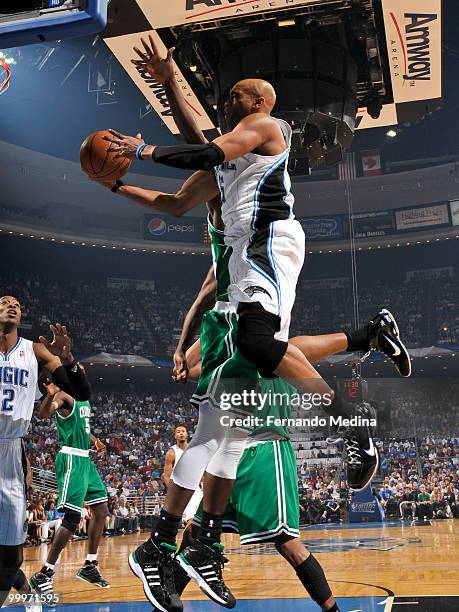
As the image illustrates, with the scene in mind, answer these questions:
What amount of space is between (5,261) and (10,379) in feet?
56.5

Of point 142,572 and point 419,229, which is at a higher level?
point 419,229

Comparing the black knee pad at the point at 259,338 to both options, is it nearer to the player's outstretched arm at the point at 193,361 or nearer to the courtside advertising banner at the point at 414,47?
the player's outstretched arm at the point at 193,361

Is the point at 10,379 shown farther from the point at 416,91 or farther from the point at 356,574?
the point at 416,91

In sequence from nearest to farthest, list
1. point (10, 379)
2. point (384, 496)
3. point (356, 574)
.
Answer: point (10, 379) → point (356, 574) → point (384, 496)

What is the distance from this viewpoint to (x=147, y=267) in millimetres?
22594

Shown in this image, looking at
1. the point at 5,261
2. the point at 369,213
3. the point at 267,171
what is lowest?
the point at 267,171

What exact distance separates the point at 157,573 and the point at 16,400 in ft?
5.70

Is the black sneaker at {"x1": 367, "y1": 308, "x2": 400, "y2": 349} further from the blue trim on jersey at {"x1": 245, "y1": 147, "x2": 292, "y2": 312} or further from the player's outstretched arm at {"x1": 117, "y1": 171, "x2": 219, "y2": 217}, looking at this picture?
the player's outstretched arm at {"x1": 117, "y1": 171, "x2": 219, "y2": 217}

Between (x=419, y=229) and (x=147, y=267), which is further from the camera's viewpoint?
(x=147, y=267)

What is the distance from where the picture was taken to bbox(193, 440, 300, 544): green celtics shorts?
3262 mm

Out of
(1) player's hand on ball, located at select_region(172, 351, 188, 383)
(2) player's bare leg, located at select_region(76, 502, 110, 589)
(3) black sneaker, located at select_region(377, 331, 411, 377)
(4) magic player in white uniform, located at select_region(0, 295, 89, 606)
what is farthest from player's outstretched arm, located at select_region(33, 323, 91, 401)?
(2) player's bare leg, located at select_region(76, 502, 110, 589)

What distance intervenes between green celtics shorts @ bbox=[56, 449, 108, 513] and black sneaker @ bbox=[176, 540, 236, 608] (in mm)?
3247

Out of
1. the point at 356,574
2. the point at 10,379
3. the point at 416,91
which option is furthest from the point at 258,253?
the point at 416,91

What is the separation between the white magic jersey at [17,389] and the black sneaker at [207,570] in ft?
5.39
